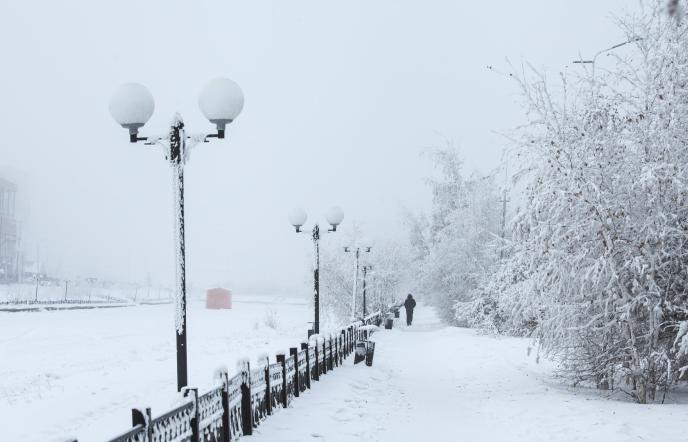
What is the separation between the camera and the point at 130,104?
834 centimetres

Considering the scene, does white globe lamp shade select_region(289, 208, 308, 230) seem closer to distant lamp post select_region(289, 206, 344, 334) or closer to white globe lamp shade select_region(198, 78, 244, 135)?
distant lamp post select_region(289, 206, 344, 334)

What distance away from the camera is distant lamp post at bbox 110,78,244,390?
26.1 feet

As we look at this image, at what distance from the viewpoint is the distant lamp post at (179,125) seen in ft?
26.1

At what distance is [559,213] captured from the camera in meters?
10.7

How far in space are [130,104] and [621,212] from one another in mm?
7805

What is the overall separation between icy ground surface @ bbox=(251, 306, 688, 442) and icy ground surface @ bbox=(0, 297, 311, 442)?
8.12 feet

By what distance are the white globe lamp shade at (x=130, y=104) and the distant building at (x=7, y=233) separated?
257 feet

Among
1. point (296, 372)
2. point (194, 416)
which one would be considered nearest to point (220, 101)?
point (194, 416)

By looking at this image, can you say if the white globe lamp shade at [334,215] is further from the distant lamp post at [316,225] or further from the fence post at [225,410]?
the fence post at [225,410]

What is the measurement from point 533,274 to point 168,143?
7040mm

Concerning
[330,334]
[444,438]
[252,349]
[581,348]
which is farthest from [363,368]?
[252,349]

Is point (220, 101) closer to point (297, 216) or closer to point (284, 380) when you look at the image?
point (284, 380)

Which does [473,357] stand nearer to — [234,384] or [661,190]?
[661,190]

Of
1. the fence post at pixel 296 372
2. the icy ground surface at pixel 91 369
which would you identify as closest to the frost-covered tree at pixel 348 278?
the icy ground surface at pixel 91 369
